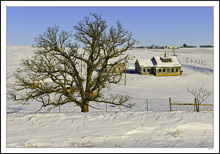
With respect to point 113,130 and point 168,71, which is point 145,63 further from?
point 113,130

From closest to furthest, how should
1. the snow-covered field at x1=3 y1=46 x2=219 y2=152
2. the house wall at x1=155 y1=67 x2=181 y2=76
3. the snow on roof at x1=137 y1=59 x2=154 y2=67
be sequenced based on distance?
the snow-covered field at x1=3 y1=46 x2=219 y2=152 → the house wall at x1=155 y1=67 x2=181 y2=76 → the snow on roof at x1=137 y1=59 x2=154 y2=67

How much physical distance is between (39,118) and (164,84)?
36.0 meters

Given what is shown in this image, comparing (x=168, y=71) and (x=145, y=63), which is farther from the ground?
(x=145, y=63)

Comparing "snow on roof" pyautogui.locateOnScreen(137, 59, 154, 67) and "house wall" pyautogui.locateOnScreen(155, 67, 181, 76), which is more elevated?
"snow on roof" pyautogui.locateOnScreen(137, 59, 154, 67)

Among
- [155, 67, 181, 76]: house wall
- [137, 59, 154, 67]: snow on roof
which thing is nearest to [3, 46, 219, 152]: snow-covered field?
[155, 67, 181, 76]: house wall

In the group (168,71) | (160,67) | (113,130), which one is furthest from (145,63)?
(113,130)

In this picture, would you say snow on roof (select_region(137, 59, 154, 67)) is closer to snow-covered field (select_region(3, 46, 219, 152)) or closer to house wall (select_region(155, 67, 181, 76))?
house wall (select_region(155, 67, 181, 76))

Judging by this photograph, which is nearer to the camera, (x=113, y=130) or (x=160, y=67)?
(x=113, y=130)

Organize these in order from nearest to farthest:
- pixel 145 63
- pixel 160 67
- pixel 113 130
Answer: pixel 113 130, pixel 160 67, pixel 145 63

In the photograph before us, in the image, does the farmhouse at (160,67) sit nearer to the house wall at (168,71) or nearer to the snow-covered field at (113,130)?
the house wall at (168,71)

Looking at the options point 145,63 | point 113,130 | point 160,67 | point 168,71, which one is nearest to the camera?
point 113,130

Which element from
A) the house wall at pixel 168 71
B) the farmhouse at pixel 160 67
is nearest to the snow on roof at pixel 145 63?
the farmhouse at pixel 160 67

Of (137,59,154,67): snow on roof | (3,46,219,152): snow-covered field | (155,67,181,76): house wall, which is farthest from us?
(137,59,154,67): snow on roof

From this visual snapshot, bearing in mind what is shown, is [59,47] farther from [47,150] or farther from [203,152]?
[203,152]
